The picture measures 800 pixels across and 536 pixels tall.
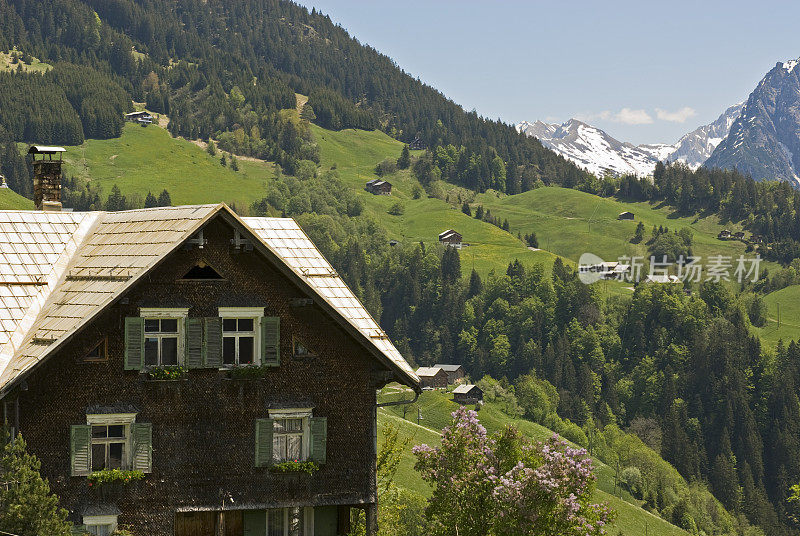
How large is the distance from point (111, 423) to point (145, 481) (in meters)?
1.77

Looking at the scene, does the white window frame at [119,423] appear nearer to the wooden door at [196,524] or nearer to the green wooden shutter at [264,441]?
the wooden door at [196,524]

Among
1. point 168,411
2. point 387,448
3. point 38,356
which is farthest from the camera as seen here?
point 387,448

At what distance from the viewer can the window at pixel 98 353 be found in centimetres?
3130

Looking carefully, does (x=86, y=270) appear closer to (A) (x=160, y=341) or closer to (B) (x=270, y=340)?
(A) (x=160, y=341)

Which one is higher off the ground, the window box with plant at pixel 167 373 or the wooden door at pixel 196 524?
the window box with plant at pixel 167 373

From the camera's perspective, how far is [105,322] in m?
31.5

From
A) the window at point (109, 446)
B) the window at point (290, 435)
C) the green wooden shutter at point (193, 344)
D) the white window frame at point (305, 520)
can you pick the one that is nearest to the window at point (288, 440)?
the window at point (290, 435)

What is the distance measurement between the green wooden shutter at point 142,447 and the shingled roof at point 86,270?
3.09 m

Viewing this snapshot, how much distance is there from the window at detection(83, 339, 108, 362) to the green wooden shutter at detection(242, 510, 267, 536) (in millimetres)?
5750

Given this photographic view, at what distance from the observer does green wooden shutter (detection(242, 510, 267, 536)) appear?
33062mm

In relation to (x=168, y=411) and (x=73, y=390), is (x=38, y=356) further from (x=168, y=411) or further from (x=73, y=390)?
(x=168, y=411)

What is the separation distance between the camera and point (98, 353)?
31.5 m

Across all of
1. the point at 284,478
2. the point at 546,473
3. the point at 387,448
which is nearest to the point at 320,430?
the point at 284,478

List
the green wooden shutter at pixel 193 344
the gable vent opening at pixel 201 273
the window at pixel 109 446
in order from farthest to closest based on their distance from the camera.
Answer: the gable vent opening at pixel 201 273
the green wooden shutter at pixel 193 344
the window at pixel 109 446
